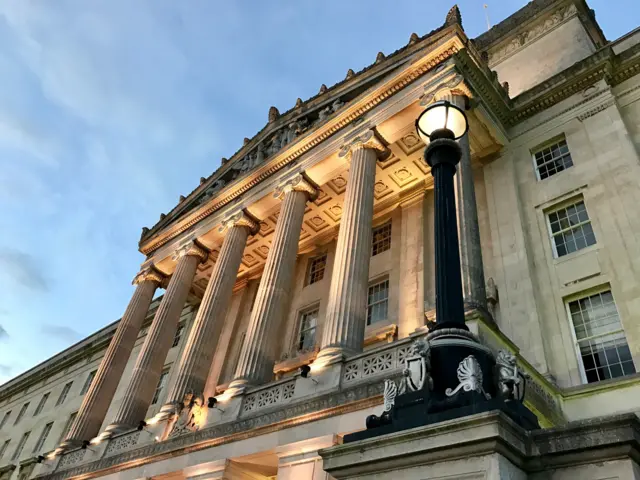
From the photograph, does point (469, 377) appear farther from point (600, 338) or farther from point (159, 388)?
point (159, 388)

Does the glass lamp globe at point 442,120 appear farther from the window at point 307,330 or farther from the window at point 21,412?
the window at point 21,412

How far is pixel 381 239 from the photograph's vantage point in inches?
1016

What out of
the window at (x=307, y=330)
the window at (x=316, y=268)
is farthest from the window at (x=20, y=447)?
the window at (x=316, y=268)

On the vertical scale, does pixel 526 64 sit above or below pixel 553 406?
above

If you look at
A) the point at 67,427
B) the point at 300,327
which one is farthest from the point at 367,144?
the point at 67,427

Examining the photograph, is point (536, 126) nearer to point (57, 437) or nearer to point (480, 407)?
point (480, 407)

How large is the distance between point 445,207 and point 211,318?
685 inches

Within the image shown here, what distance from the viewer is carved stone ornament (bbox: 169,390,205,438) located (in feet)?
58.3

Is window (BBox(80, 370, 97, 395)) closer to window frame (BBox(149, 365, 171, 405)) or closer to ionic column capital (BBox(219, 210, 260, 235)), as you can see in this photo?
window frame (BBox(149, 365, 171, 405))

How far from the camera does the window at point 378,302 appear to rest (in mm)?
22672

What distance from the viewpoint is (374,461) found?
4512 millimetres

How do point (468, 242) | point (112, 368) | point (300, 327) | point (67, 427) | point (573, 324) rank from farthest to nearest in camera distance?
point (67, 427)
point (112, 368)
point (300, 327)
point (573, 324)
point (468, 242)

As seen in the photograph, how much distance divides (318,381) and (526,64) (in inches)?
880

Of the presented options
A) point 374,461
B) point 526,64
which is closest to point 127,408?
point 374,461
